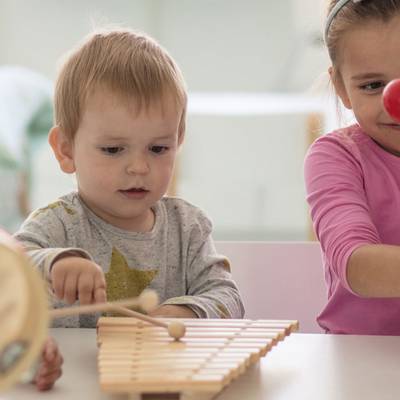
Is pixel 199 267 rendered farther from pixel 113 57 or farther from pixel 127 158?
pixel 113 57

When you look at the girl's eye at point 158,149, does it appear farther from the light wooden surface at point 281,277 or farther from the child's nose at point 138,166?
the light wooden surface at point 281,277

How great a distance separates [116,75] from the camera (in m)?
1.08

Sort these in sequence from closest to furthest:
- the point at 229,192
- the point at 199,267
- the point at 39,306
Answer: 1. the point at 39,306
2. the point at 199,267
3. the point at 229,192

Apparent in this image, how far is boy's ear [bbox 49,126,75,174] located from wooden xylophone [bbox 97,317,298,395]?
40cm

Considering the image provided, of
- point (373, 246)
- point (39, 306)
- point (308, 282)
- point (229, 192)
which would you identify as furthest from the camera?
point (229, 192)

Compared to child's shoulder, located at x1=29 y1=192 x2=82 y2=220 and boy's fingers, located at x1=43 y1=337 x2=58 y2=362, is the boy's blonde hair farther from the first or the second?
boy's fingers, located at x1=43 y1=337 x2=58 y2=362

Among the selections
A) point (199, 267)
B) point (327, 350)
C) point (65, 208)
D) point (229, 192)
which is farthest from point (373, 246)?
point (229, 192)

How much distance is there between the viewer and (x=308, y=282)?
4.13 ft

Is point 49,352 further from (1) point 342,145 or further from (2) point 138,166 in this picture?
(1) point 342,145

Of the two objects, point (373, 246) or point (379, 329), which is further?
point (379, 329)

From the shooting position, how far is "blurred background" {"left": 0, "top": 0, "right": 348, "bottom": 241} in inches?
142

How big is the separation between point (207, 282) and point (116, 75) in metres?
0.30

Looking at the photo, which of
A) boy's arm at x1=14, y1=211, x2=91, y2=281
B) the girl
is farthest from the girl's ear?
boy's arm at x1=14, y1=211, x2=91, y2=281

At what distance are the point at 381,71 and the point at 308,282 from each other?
36 cm
